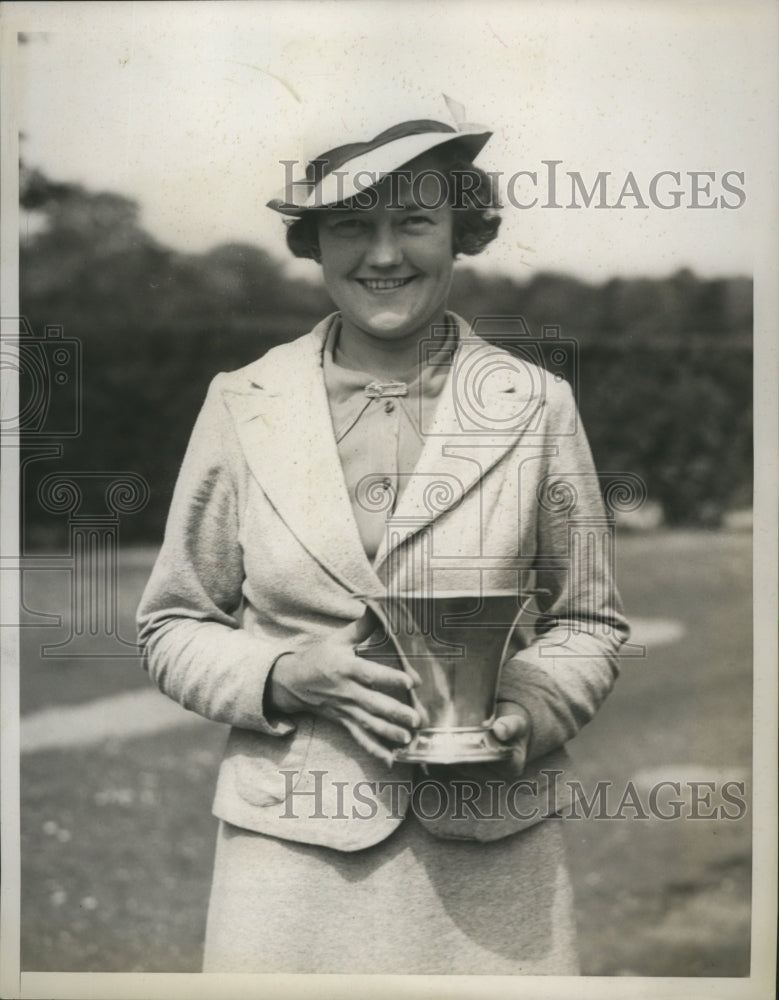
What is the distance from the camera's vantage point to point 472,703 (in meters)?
3.34

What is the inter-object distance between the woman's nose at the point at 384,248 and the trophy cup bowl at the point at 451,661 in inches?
32.7

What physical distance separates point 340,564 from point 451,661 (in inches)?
15.4

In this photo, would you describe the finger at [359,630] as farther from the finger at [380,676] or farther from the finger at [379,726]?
the finger at [379,726]

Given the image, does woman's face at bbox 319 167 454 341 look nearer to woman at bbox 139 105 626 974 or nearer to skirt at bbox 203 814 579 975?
woman at bbox 139 105 626 974

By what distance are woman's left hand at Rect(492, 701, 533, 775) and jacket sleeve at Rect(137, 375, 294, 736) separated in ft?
1.68

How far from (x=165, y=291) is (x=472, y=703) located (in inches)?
53.1

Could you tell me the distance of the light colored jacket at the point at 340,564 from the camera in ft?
11.7

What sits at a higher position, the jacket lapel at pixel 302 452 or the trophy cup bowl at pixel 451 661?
the jacket lapel at pixel 302 452

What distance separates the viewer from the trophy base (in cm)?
333

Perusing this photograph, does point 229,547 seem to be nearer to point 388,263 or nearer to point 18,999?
point 388,263

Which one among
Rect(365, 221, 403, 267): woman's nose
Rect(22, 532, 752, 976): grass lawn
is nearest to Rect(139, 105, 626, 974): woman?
Rect(365, 221, 403, 267): woman's nose

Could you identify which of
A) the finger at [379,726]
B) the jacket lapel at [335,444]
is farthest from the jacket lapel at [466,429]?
the finger at [379,726]

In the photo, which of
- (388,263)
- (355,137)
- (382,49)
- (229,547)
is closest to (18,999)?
(229,547)

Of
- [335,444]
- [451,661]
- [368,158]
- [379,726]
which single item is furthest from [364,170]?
[379,726]
